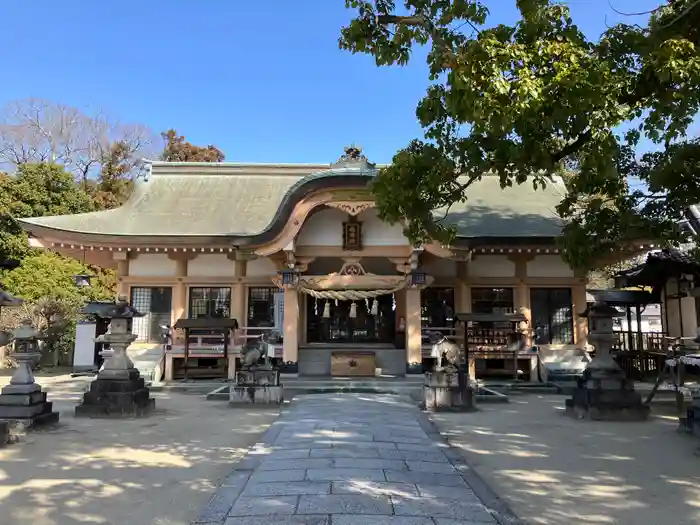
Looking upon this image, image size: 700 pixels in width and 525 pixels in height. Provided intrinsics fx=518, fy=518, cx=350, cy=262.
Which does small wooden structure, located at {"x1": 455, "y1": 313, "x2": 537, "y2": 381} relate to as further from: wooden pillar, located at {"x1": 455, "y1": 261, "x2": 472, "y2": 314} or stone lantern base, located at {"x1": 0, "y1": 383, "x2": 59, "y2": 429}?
stone lantern base, located at {"x1": 0, "y1": 383, "x2": 59, "y2": 429}

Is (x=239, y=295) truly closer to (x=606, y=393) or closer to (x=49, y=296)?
(x=606, y=393)

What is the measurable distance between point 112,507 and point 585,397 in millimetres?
7811

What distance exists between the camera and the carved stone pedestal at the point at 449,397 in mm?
9805

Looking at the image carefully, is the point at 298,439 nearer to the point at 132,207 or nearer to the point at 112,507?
the point at 112,507

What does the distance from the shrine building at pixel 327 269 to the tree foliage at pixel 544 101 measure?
6.10m

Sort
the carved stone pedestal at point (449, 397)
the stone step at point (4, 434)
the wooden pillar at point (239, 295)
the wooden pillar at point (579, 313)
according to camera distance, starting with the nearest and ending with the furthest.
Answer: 1. the stone step at point (4, 434)
2. the carved stone pedestal at point (449, 397)
3. the wooden pillar at point (579, 313)
4. the wooden pillar at point (239, 295)

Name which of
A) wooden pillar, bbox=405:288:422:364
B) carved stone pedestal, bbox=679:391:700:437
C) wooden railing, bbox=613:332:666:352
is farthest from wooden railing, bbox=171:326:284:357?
wooden railing, bbox=613:332:666:352

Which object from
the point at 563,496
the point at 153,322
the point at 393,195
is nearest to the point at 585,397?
the point at 563,496

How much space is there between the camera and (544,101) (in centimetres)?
501

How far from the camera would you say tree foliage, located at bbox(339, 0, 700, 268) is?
4977 millimetres

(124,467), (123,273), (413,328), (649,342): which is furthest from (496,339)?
(123,273)

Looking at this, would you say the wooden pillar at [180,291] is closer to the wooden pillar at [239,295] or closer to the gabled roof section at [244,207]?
the gabled roof section at [244,207]

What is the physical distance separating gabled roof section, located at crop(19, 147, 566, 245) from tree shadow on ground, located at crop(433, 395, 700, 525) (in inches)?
245

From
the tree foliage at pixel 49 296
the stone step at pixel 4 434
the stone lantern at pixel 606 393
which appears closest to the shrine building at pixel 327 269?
the stone lantern at pixel 606 393
